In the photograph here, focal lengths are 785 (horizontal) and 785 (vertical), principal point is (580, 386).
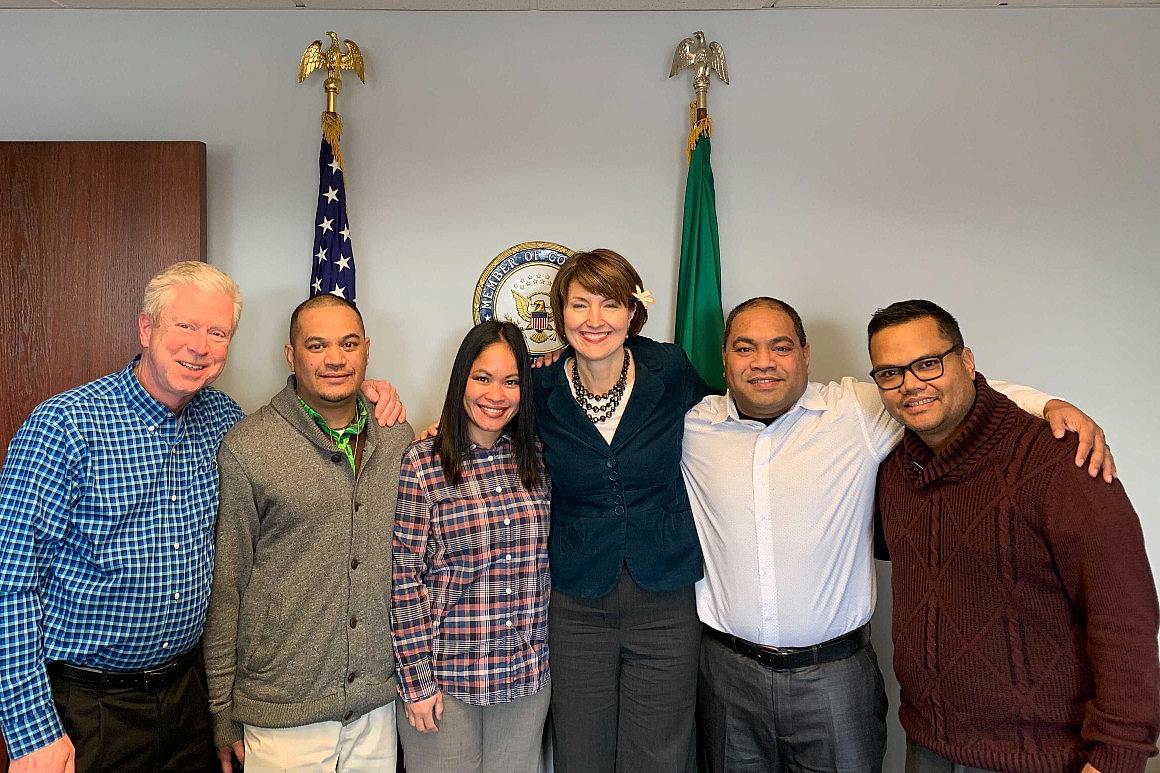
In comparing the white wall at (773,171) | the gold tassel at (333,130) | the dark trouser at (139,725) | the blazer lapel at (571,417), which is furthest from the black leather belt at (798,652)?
the gold tassel at (333,130)

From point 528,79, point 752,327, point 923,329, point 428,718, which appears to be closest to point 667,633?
point 428,718

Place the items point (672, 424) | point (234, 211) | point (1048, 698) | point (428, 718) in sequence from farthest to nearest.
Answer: point (234, 211), point (672, 424), point (428, 718), point (1048, 698)

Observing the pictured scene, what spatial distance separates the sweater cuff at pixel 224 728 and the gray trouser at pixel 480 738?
1.45ft

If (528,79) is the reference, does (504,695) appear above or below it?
below

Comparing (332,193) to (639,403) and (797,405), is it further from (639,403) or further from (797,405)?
(797,405)

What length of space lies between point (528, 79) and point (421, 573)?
6.44 feet

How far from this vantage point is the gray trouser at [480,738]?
2.16 meters

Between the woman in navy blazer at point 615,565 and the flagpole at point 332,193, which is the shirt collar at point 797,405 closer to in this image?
the woman in navy blazer at point 615,565

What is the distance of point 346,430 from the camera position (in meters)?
2.28

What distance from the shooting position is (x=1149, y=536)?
10.2ft

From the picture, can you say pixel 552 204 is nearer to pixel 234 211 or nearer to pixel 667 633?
pixel 234 211

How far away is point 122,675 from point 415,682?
72 centimetres

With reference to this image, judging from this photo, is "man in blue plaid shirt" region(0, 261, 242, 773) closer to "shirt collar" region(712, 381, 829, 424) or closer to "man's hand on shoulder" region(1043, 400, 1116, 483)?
"shirt collar" region(712, 381, 829, 424)

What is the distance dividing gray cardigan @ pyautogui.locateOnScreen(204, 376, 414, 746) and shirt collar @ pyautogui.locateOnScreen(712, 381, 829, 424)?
3.45 ft
